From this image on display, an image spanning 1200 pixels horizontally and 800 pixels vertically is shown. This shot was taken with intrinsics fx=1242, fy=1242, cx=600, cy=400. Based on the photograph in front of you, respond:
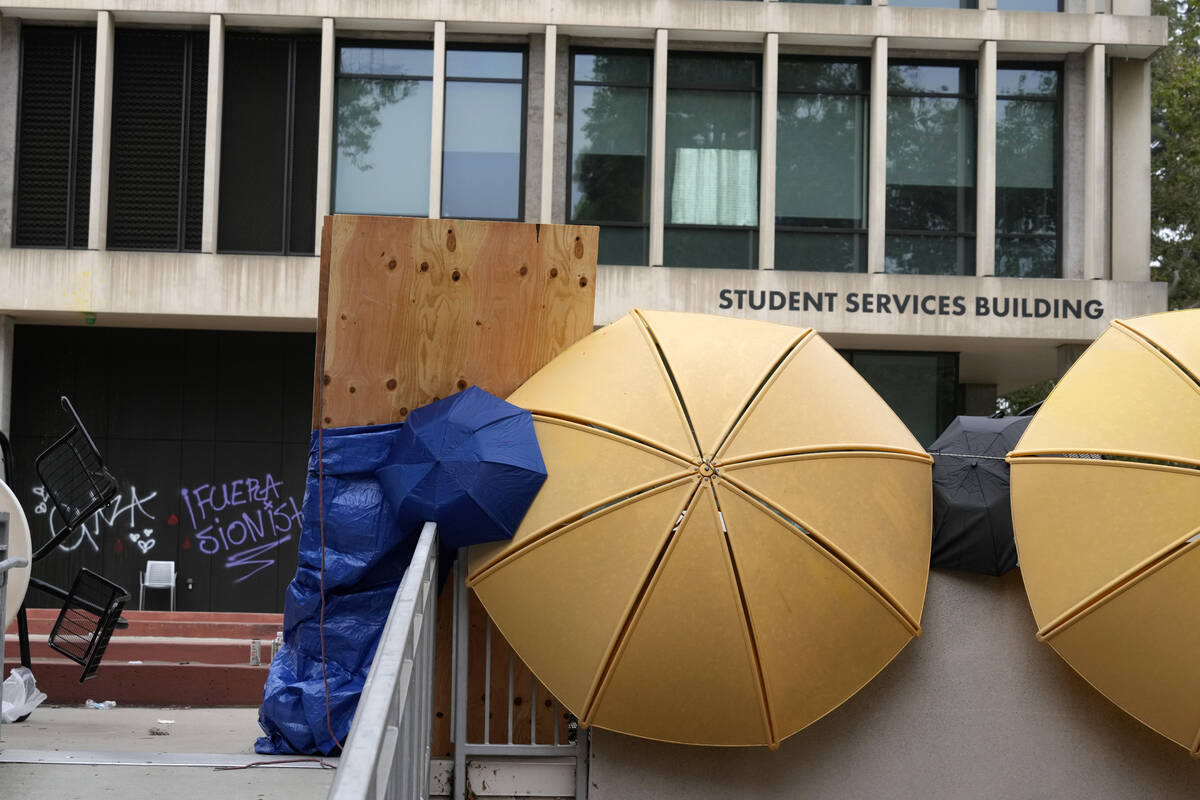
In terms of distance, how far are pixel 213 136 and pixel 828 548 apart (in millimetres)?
14756

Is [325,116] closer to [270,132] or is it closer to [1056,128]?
[270,132]

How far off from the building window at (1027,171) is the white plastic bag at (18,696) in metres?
14.9

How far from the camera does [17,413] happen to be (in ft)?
62.1

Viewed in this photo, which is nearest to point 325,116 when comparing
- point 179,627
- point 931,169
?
point 179,627

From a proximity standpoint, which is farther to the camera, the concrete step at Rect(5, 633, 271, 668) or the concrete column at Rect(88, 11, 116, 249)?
the concrete column at Rect(88, 11, 116, 249)

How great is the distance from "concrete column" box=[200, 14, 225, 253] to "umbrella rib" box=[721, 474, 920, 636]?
1385cm

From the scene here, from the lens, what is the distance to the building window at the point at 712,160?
61.3ft

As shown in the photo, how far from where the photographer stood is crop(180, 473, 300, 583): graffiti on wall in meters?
18.8

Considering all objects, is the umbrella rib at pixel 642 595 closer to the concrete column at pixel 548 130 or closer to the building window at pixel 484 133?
the concrete column at pixel 548 130

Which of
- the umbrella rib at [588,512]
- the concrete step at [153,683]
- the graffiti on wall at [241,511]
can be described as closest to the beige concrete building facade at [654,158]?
the graffiti on wall at [241,511]

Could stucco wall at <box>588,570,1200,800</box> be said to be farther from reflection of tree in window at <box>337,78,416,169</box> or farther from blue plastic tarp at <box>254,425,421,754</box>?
reflection of tree in window at <box>337,78,416,169</box>

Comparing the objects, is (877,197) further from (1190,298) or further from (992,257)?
(1190,298)

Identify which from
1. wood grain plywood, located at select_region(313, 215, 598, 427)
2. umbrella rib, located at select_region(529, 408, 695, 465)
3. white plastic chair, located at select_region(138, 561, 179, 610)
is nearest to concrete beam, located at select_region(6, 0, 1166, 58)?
white plastic chair, located at select_region(138, 561, 179, 610)

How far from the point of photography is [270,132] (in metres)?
18.7
